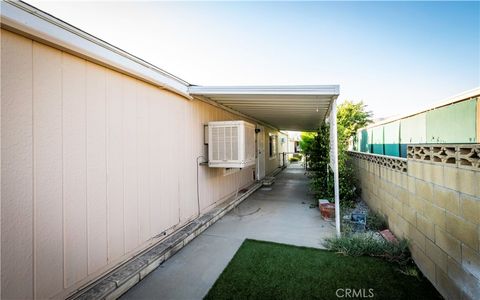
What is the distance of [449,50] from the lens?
8.09 metres

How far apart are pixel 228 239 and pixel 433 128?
483 cm

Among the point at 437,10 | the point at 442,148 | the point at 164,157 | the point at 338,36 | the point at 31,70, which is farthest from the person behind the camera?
the point at 338,36

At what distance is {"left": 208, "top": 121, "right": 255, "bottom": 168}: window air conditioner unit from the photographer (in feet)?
Answer: 15.9

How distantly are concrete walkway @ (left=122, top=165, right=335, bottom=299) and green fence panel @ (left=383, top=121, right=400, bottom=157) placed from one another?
2.69m

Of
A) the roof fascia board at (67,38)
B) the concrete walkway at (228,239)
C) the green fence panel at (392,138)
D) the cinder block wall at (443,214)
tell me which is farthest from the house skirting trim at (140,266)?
the green fence panel at (392,138)

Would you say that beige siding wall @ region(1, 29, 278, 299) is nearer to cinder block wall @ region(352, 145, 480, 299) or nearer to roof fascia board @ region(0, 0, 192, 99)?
roof fascia board @ region(0, 0, 192, 99)

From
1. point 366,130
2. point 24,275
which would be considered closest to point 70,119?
point 24,275

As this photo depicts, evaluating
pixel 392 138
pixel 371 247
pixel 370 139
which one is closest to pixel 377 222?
pixel 371 247

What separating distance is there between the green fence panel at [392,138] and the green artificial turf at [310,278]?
3.89 metres

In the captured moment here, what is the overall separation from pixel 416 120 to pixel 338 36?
3390 mm

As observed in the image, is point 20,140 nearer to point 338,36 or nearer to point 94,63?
point 94,63

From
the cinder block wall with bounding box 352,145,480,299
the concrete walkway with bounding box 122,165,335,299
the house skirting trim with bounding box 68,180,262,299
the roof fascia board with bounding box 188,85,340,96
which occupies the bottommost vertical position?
the concrete walkway with bounding box 122,165,335,299

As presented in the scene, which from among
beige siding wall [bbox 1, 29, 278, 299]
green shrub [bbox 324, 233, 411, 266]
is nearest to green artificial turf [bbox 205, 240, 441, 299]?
green shrub [bbox 324, 233, 411, 266]

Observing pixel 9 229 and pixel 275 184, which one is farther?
pixel 275 184
